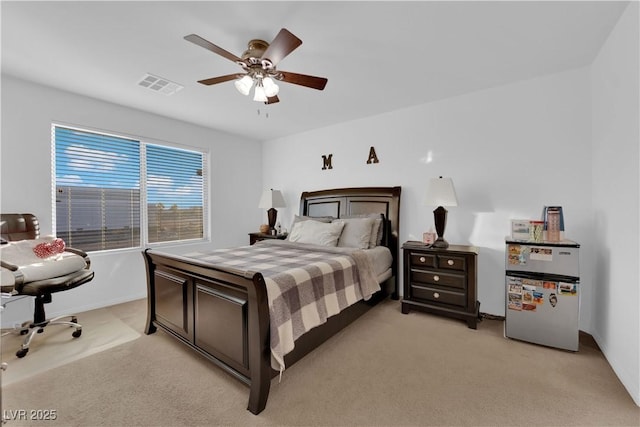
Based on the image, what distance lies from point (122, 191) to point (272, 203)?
2011 millimetres

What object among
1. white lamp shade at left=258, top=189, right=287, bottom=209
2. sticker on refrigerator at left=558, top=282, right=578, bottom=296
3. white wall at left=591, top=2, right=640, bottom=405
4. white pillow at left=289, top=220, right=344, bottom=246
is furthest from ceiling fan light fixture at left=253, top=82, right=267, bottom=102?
sticker on refrigerator at left=558, top=282, right=578, bottom=296

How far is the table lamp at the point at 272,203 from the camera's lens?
190 inches

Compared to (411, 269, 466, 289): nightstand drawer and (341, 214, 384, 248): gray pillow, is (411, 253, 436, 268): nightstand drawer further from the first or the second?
(341, 214, 384, 248): gray pillow

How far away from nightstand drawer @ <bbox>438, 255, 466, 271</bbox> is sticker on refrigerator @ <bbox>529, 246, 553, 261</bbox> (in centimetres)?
59

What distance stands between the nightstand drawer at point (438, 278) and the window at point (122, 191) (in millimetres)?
3295

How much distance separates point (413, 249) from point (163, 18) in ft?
9.86

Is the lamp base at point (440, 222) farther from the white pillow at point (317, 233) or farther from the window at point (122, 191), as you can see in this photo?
the window at point (122, 191)

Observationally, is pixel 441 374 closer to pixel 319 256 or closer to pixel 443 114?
pixel 319 256

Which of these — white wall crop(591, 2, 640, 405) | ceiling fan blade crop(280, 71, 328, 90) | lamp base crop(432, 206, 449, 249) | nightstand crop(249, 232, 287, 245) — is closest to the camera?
white wall crop(591, 2, 640, 405)

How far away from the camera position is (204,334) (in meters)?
2.35

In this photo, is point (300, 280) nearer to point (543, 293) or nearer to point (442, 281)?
point (442, 281)

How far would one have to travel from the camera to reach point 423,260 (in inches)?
129

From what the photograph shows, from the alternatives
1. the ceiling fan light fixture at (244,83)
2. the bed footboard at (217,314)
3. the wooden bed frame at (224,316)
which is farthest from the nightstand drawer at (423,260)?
the ceiling fan light fixture at (244,83)

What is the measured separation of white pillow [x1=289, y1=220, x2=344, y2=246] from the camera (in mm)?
3611
